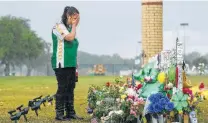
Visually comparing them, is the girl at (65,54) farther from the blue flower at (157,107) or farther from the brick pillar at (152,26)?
the brick pillar at (152,26)

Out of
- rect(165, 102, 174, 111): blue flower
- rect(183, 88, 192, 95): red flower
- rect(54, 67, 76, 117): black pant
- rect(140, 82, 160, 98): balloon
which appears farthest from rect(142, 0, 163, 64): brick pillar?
rect(165, 102, 174, 111): blue flower

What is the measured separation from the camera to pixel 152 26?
47250 millimetres

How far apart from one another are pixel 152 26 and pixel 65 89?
114 ft

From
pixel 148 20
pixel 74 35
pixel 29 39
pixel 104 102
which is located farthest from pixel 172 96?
pixel 29 39

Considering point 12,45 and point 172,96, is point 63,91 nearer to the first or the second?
point 172,96

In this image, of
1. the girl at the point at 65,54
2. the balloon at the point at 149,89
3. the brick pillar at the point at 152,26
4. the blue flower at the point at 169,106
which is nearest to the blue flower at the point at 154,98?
the blue flower at the point at 169,106

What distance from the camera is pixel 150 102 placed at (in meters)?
10.1

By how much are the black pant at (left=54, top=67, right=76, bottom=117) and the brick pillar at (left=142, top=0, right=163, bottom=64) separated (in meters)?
32.6

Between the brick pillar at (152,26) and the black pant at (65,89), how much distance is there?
3264 centimetres

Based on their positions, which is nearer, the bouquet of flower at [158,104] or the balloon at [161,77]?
the bouquet of flower at [158,104]

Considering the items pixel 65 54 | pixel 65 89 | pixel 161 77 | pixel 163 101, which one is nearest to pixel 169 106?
pixel 163 101

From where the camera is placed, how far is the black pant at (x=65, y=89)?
12.6 metres

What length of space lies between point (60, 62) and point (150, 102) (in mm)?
2767

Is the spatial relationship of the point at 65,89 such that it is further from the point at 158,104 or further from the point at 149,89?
the point at 158,104
